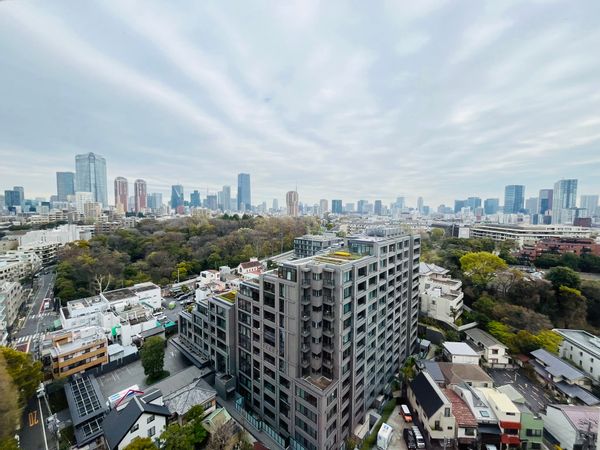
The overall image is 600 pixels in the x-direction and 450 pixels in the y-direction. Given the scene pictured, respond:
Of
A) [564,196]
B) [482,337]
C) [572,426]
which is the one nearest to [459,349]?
[482,337]

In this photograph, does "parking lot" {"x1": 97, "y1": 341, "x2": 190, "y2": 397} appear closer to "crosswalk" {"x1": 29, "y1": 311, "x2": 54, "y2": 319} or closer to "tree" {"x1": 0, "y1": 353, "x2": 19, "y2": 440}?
"tree" {"x1": 0, "y1": 353, "x2": 19, "y2": 440}

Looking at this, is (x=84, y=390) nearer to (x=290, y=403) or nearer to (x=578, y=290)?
(x=290, y=403)

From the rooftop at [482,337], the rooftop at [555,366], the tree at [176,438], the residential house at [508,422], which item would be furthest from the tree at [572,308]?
the tree at [176,438]

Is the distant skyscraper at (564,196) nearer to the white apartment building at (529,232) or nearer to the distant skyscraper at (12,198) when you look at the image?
the white apartment building at (529,232)

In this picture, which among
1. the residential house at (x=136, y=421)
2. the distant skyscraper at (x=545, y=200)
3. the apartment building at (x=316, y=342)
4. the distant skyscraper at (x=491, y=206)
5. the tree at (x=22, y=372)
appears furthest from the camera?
the distant skyscraper at (x=491, y=206)

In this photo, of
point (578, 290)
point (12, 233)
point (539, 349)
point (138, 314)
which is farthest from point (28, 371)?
point (12, 233)

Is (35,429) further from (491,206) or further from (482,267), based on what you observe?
(491,206)

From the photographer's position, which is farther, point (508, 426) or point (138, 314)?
point (138, 314)
